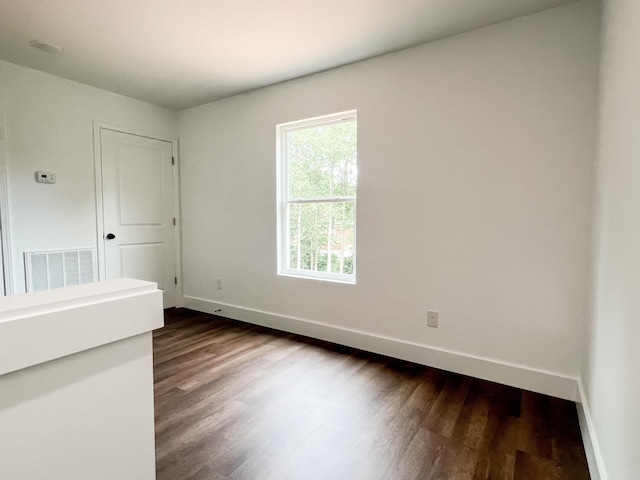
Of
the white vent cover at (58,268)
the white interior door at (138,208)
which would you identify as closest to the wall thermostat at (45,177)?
the white interior door at (138,208)

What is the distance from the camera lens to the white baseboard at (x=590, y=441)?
4.46 feet

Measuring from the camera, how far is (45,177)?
3047 mm

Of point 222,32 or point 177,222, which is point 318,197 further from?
point 177,222

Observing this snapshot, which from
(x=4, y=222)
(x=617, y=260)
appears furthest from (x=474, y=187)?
(x=4, y=222)

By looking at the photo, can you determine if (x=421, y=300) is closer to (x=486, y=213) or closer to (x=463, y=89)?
(x=486, y=213)

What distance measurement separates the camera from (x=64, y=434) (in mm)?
589

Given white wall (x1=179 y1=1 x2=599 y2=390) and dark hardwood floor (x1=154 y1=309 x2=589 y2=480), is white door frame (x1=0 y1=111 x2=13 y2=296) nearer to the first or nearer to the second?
dark hardwood floor (x1=154 y1=309 x2=589 y2=480)

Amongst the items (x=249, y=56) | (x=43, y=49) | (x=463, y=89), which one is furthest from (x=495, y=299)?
(x=43, y=49)

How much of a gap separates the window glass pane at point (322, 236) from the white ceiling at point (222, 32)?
50.1 inches

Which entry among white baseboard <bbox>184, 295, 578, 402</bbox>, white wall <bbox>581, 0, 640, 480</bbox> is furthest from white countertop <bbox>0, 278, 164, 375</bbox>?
white baseboard <bbox>184, 295, 578, 402</bbox>

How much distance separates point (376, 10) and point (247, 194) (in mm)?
2091

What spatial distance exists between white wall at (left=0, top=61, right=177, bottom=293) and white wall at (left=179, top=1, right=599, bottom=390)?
187 centimetres

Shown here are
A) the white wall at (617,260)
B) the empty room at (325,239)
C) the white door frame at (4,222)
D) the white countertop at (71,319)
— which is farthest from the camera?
the white door frame at (4,222)

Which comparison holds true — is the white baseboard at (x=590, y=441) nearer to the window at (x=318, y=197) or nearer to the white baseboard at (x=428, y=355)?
the white baseboard at (x=428, y=355)
